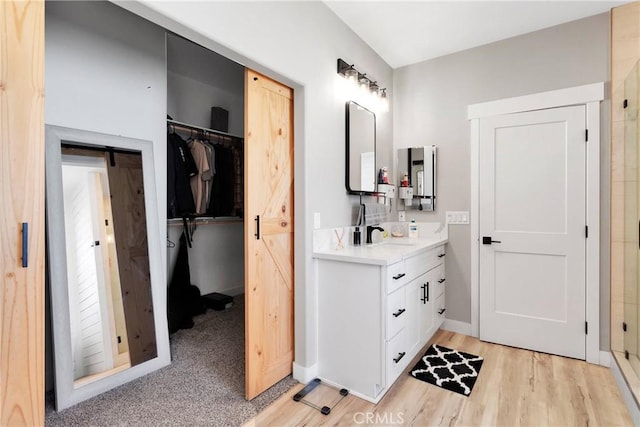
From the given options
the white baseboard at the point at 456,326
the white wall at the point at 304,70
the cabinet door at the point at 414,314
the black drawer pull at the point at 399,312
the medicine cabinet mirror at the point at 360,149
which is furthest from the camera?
the white baseboard at the point at 456,326

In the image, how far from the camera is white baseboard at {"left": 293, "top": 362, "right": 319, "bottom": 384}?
2113 mm

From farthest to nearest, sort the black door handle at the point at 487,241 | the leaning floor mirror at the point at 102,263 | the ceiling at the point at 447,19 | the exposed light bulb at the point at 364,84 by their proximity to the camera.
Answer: the black door handle at the point at 487,241
the exposed light bulb at the point at 364,84
the ceiling at the point at 447,19
the leaning floor mirror at the point at 102,263

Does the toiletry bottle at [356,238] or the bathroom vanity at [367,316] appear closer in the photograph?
the bathroom vanity at [367,316]

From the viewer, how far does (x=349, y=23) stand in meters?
2.55

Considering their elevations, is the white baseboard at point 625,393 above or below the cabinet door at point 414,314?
below

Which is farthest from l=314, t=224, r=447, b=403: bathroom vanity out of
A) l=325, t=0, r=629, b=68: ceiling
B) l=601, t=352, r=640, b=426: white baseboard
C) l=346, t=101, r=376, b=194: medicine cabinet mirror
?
l=325, t=0, r=629, b=68: ceiling

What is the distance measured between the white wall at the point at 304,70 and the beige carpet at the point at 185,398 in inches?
18.7

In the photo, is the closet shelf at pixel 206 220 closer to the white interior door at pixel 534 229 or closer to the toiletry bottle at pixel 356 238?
the toiletry bottle at pixel 356 238

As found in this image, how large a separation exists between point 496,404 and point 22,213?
8.23 ft

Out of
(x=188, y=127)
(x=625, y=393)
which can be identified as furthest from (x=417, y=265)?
(x=188, y=127)

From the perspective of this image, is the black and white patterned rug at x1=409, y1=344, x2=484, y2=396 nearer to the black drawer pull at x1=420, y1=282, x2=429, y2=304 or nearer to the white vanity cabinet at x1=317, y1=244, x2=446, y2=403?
the white vanity cabinet at x1=317, y1=244, x2=446, y2=403

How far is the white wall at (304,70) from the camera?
155 centimetres

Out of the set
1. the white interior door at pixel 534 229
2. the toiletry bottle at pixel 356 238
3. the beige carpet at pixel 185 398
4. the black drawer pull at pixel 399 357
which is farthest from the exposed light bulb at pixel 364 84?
the beige carpet at pixel 185 398

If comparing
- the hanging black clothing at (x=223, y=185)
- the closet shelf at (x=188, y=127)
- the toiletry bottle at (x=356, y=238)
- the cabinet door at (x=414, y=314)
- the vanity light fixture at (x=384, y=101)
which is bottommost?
the cabinet door at (x=414, y=314)
